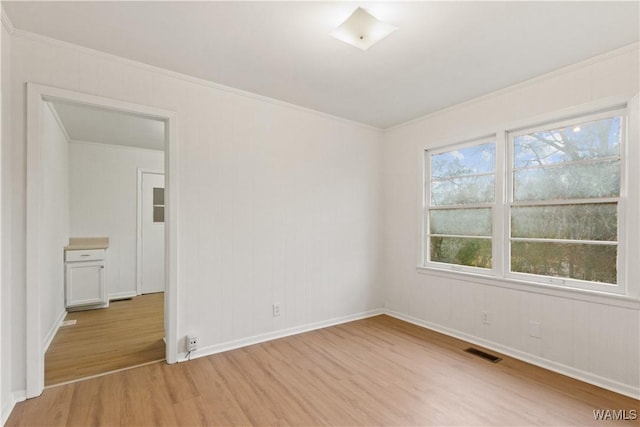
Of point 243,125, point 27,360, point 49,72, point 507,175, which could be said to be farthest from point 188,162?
point 507,175

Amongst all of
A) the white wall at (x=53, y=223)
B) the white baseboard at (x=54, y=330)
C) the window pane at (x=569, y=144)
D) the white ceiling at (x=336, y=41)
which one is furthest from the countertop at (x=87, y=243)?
the window pane at (x=569, y=144)

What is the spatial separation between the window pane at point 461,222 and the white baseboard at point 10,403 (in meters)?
4.04

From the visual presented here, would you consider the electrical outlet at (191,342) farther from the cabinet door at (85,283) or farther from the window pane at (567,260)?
the window pane at (567,260)

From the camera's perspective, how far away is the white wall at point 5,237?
2.03 m

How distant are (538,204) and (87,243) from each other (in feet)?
19.7

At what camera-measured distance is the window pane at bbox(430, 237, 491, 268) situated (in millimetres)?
3373

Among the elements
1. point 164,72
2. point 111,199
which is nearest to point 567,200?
point 164,72

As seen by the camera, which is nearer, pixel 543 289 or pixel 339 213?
pixel 543 289

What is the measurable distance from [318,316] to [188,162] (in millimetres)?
2272

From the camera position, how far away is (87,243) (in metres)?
4.85

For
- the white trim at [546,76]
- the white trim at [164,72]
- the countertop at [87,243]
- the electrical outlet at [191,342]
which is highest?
the white trim at [164,72]

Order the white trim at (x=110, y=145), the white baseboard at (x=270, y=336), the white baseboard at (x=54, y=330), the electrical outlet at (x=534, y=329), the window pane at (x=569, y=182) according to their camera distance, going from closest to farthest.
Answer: the window pane at (x=569, y=182) < the electrical outlet at (x=534, y=329) < the white baseboard at (x=270, y=336) < the white baseboard at (x=54, y=330) < the white trim at (x=110, y=145)

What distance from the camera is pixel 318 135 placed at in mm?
3816

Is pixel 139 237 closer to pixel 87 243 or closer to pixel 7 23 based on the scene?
pixel 87 243
